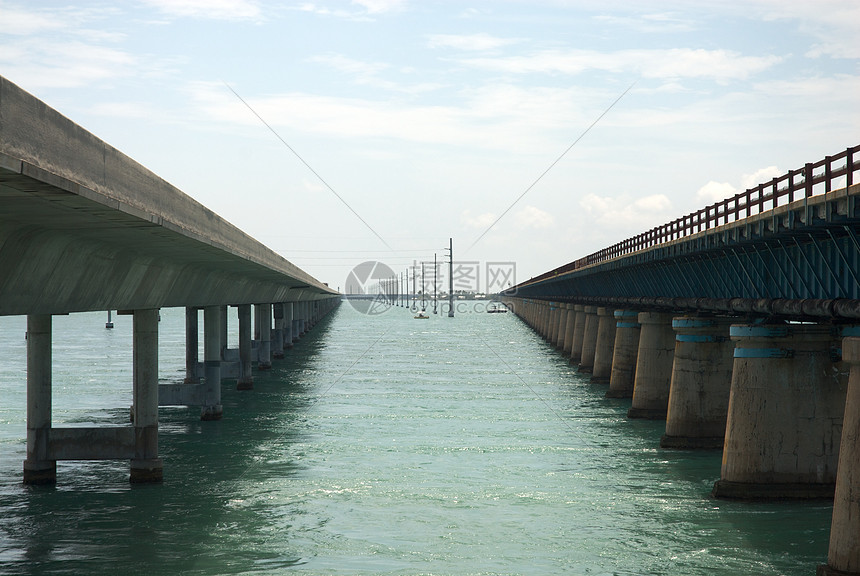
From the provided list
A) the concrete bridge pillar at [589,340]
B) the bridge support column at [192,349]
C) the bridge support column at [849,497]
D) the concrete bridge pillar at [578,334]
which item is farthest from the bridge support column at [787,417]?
the concrete bridge pillar at [578,334]

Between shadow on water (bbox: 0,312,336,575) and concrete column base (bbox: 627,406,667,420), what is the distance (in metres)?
14.4

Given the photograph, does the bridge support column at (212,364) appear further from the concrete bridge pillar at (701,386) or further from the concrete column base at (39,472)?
the concrete bridge pillar at (701,386)

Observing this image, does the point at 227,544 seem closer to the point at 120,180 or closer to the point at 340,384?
the point at 120,180

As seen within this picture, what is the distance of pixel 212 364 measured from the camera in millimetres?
39594

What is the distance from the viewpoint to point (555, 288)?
100 meters

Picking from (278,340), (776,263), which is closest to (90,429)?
(776,263)

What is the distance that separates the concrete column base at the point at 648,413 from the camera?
41.5 meters

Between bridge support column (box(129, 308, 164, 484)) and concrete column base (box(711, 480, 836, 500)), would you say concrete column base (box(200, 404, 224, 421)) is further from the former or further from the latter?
concrete column base (box(711, 480, 836, 500))

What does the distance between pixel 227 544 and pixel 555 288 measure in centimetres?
8077

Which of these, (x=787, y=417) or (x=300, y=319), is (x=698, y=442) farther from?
(x=300, y=319)

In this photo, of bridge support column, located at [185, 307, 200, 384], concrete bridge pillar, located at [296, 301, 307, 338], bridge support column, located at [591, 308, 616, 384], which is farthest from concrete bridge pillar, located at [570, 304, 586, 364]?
concrete bridge pillar, located at [296, 301, 307, 338]

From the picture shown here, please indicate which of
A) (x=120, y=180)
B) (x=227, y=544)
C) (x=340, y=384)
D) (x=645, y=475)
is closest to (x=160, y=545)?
(x=227, y=544)

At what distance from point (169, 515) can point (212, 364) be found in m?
16.4

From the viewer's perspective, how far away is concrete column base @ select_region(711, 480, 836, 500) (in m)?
Result: 24.4
